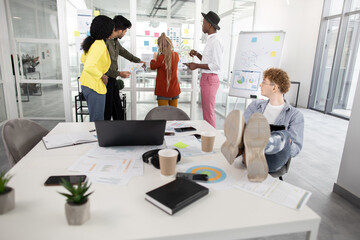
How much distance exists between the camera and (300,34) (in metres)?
7.15

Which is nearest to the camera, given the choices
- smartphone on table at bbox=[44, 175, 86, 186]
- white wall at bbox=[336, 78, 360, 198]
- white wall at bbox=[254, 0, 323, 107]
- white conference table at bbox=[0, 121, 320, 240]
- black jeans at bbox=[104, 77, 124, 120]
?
white conference table at bbox=[0, 121, 320, 240]

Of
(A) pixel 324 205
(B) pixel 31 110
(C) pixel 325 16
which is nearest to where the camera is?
(A) pixel 324 205

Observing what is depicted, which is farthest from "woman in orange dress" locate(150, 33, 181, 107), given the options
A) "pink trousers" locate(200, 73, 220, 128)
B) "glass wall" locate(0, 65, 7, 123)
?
"glass wall" locate(0, 65, 7, 123)

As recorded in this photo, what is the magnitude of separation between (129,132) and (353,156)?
2.13 metres

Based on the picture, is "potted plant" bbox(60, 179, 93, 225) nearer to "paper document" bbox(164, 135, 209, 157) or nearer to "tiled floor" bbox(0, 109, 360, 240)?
"paper document" bbox(164, 135, 209, 157)

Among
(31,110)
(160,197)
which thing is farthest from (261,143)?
(31,110)

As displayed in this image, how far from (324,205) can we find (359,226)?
0.31 meters

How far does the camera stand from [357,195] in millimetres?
2279

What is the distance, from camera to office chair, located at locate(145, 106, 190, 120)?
232 centimetres

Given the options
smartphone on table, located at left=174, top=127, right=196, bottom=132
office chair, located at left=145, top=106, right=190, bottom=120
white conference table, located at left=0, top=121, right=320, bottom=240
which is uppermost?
office chair, located at left=145, top=106, right=190, bottom=120

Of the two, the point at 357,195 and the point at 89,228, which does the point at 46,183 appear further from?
the point at 357,195

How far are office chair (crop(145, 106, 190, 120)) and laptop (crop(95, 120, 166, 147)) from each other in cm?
83

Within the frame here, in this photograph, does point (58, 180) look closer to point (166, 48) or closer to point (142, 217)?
point (142, 217)

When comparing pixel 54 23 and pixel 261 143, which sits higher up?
pixel 54 23
